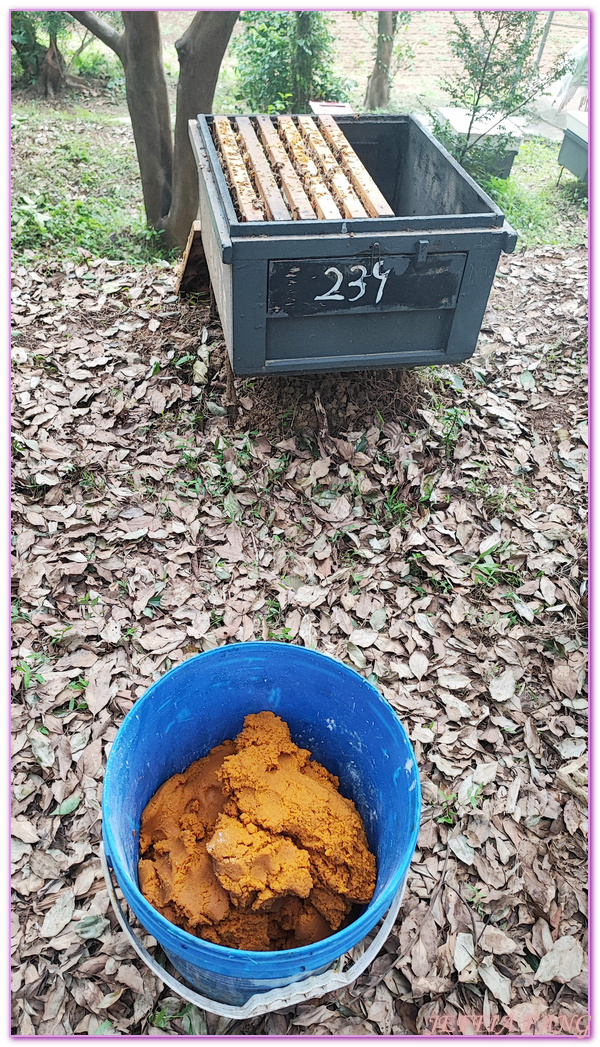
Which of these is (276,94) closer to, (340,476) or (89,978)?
(340,476)

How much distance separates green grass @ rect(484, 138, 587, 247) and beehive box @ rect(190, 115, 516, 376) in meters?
2.91

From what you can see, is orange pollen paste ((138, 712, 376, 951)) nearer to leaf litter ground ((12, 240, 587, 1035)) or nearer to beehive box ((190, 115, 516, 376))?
leaf litter ground ((12, 240, 587, 1035))

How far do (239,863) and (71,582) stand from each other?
1651 millimetres

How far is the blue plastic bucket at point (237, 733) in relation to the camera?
1639 mm

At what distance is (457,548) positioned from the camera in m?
3.41

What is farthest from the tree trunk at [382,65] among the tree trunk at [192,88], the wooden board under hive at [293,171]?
the wooden board under hive at [293,171]

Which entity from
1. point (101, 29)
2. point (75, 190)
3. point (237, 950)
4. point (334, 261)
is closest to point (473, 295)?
point (334, 261)

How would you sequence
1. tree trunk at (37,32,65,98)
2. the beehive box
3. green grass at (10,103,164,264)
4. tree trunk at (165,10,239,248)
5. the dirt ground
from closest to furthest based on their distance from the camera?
the dirt ground
the beehive box
tree trunk at (165,10,239,248)
green grass at (10,103,164,264)
tree trunk at (37,32,65,98)

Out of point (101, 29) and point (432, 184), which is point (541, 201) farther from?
point (101, 29)

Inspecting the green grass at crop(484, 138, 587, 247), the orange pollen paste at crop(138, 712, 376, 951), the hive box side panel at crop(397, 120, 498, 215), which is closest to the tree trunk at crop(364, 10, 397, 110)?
the green grass at crop(484, 138, 587, 247)

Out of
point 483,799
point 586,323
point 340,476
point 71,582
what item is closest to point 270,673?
point 483,799

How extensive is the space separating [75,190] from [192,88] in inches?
82.6

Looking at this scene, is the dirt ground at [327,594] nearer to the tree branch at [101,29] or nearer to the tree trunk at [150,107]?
the tree trunk at [150,107]

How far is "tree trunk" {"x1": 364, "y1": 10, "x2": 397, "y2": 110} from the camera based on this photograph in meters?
7.86
